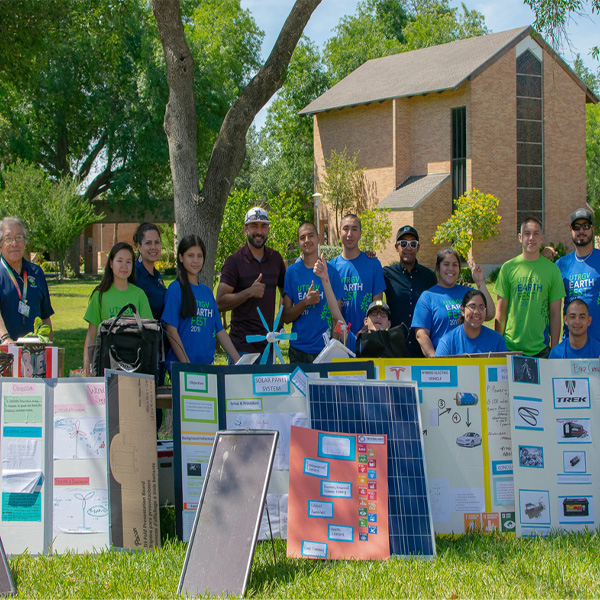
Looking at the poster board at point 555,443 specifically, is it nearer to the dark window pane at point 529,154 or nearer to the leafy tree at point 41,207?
the dark window pane at point 529,154

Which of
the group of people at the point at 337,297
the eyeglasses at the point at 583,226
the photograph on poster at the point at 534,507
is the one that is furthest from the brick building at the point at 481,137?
the photograph on poster at the point at 534,507

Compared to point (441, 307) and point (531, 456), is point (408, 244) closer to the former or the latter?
point (441, 307)

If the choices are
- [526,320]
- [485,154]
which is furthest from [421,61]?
[526,320]

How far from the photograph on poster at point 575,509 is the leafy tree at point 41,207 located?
3690 centimetres

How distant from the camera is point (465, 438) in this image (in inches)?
181

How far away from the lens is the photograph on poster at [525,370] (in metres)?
4.58

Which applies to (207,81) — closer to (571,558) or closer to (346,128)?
(346,128)

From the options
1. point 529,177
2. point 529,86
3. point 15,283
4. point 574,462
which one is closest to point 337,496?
point 574,462

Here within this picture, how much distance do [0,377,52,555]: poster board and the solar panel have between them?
5.56ft

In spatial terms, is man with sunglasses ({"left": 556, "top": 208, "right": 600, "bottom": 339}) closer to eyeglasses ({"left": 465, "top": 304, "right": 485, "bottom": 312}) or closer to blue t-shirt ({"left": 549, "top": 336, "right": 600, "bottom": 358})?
blue t-shirt ({"left": 549, "top": 336, "right": 600, "bottom": 358})

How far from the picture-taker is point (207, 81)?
37188mm

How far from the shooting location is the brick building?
113 ft

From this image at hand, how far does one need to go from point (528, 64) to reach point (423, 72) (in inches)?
210

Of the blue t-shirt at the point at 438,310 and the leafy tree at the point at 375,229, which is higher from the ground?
the leafy tree at the point at 375,229
